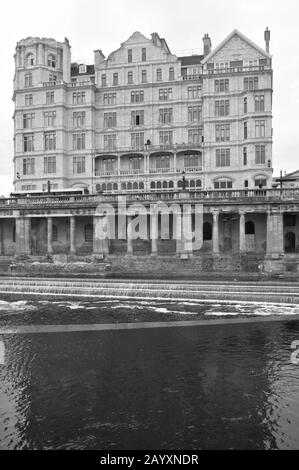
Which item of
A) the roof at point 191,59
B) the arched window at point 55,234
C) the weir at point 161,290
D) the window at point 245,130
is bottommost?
the weir at point 161,290

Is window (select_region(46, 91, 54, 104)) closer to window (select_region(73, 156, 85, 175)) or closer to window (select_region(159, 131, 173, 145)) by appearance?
window (select_region(73, 156, 85, 175))

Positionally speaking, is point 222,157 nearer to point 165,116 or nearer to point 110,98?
point 165,116

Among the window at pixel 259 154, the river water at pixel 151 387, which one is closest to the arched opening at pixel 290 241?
the window at pixel 259 154

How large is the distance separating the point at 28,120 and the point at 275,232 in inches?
1672

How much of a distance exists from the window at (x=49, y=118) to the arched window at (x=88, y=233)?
19.7 meters

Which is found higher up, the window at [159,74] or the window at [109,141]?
the window at [159,74]

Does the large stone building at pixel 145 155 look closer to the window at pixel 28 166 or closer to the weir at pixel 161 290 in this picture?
the window at pixel 28 166

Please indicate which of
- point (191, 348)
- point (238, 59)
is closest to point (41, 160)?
point (238, 59)

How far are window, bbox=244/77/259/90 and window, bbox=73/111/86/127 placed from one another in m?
23.9

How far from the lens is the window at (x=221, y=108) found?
193 ft

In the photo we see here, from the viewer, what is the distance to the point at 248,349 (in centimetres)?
1755

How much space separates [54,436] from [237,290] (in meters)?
20.7

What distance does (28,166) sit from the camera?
65.0 meters

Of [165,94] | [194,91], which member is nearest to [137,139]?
[165,94]
